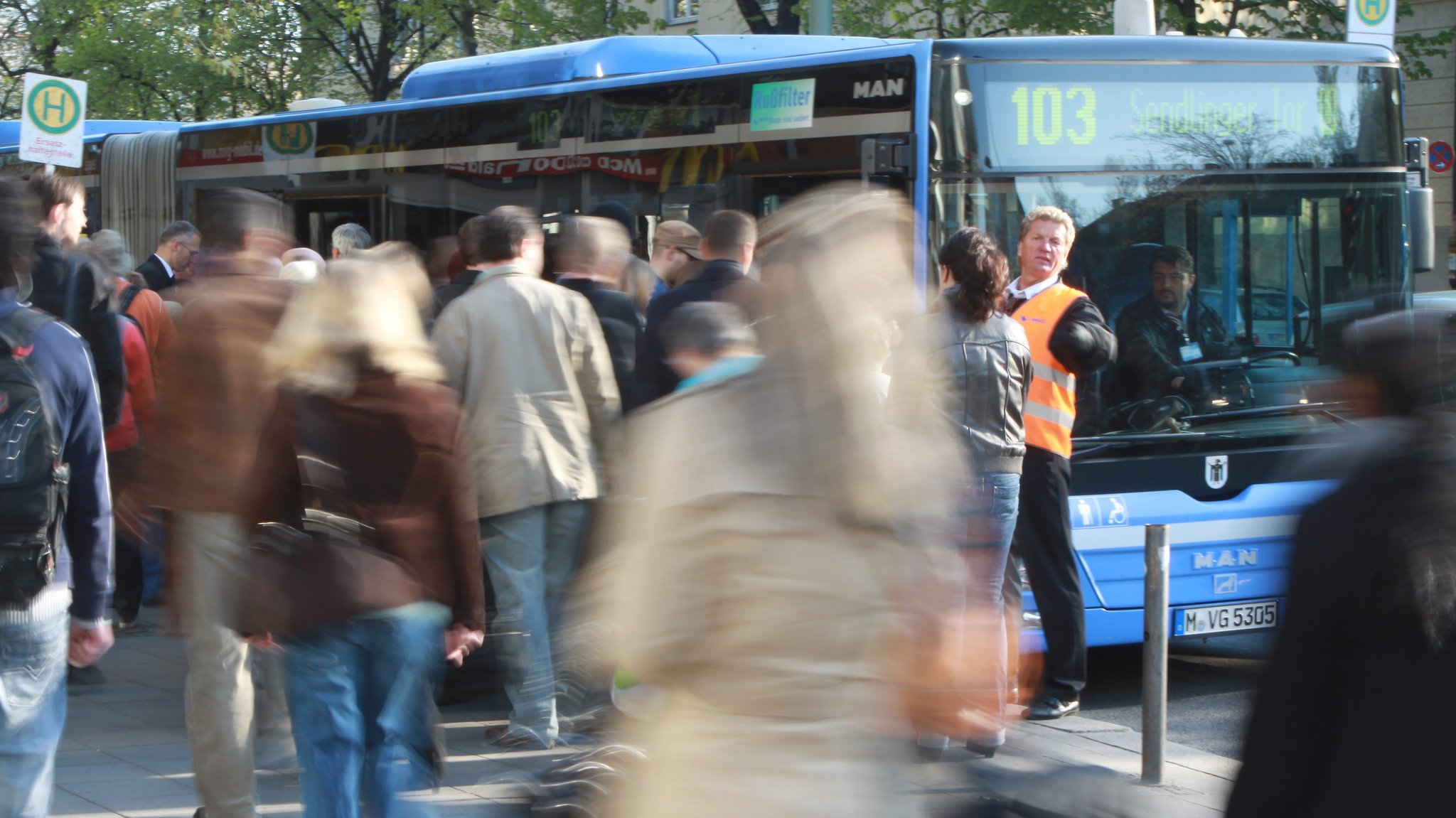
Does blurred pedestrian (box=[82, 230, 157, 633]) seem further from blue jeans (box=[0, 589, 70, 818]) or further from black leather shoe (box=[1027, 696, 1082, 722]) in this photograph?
black leather shoe (box=[1027, 696, 1082, 722])

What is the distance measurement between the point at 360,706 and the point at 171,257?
653cm

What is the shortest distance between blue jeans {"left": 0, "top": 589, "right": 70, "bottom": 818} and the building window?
2981 cm

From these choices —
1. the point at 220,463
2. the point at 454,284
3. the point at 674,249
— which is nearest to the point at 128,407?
the point at 454,284

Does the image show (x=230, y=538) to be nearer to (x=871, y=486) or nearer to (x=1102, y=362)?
(x=871, y=486)

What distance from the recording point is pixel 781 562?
2445 millimetres

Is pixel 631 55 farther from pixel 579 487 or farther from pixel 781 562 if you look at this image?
pixel 781 562

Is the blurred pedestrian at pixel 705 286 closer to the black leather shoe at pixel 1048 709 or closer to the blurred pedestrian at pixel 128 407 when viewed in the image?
the black leather shoe at pixel 1048 709

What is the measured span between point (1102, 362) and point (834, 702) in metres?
4.38

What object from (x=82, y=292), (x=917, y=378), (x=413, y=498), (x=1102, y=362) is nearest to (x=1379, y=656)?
(x=917, y=378)

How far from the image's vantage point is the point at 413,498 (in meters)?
3.97

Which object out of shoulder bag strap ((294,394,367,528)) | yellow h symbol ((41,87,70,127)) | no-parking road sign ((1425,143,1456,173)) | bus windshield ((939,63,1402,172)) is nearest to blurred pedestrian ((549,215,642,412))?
bus windshield ((939,63,1402,172))

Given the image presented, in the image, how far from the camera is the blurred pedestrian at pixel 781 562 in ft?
8.04

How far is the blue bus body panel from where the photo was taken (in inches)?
286

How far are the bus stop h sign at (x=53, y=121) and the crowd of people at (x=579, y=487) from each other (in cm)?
605
